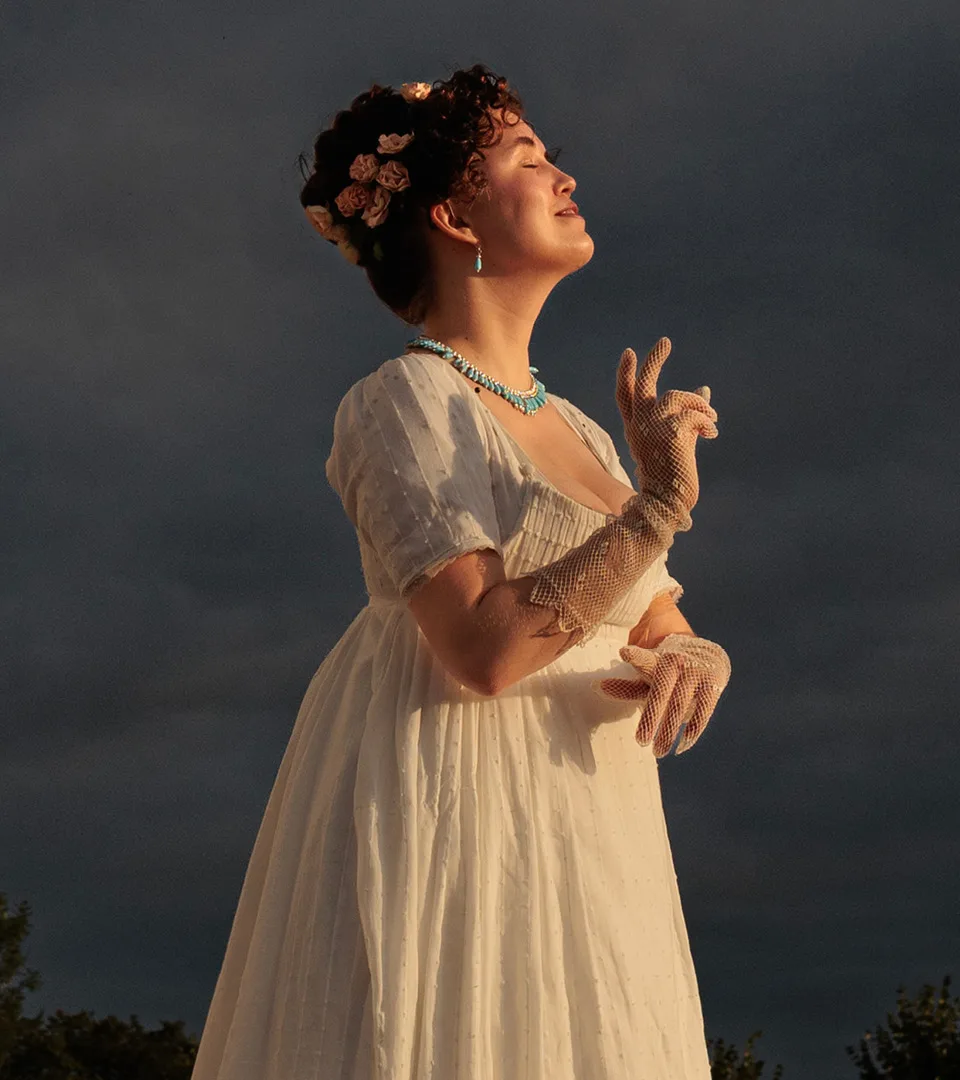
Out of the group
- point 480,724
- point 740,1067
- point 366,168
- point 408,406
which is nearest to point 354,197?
point 366,168

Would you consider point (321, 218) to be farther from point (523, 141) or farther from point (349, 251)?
point (523, 141)

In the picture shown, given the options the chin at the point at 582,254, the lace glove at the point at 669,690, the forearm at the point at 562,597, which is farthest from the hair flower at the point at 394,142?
the lace glove at the point at 669,690

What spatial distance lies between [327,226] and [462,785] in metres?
1.40

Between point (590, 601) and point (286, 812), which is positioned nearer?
point (590, 601)

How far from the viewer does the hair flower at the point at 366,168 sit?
3.70 m

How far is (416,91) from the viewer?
3.75 m

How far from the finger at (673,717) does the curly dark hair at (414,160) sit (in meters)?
1.01

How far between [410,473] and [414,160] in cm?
82

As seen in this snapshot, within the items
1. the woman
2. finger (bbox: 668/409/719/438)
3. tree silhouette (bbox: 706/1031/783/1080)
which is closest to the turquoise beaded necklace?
the woman

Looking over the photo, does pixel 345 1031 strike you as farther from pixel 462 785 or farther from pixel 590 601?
pixel 590 601

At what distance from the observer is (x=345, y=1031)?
2.99 m

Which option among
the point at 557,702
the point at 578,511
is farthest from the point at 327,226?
the point at 557,702

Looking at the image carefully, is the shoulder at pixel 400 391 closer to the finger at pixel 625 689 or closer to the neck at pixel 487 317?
the neck at pixel 487 317

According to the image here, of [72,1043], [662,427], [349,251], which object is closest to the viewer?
[662,427]
